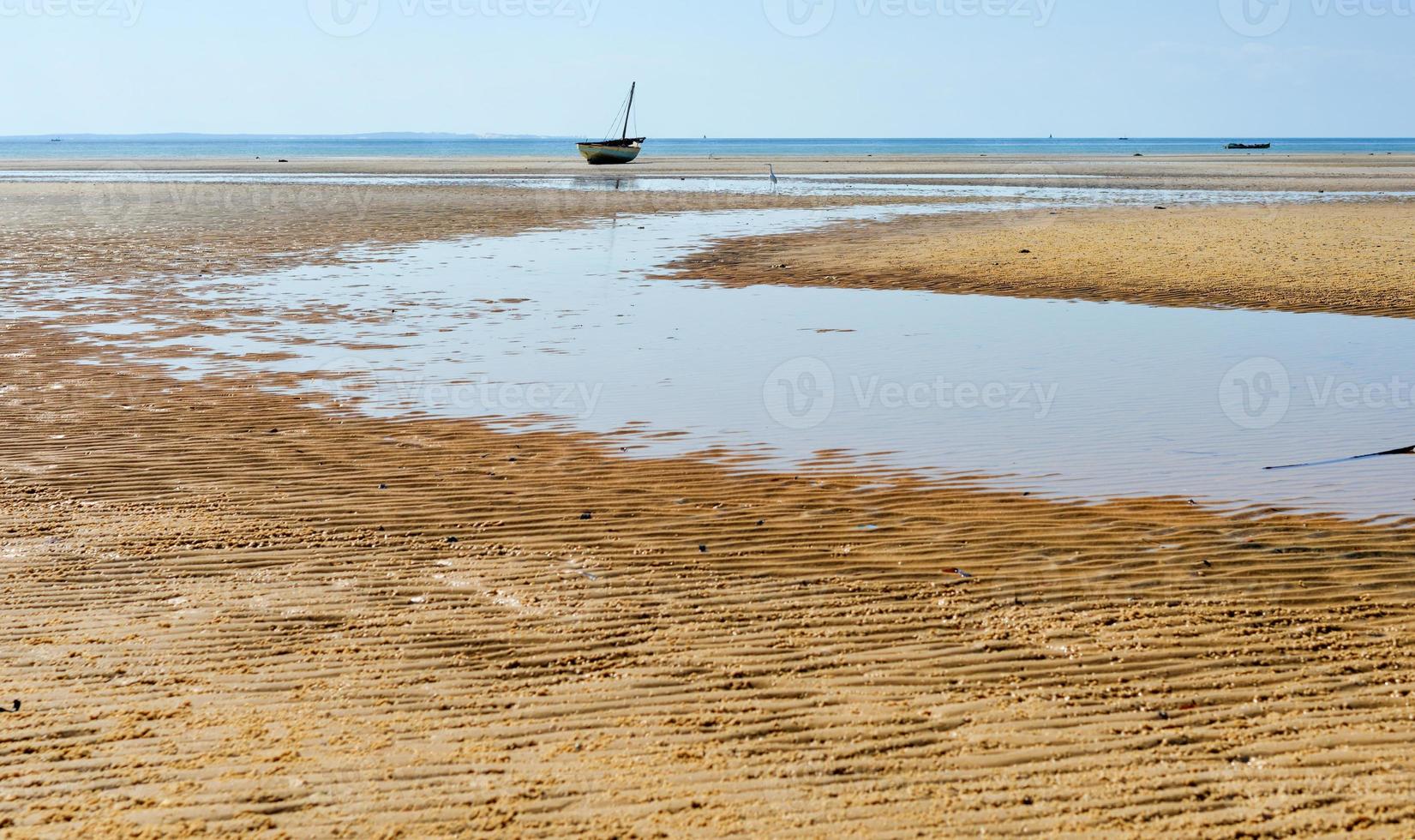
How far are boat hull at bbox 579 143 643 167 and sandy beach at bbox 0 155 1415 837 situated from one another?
77.1 m

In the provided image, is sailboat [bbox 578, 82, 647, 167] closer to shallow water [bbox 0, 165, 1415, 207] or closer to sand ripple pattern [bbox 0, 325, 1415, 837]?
Answer: shallow water [bbox 0, 165, 1415, 207]

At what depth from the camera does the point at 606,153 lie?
3413 inches

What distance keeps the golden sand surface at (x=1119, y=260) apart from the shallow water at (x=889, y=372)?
1.19 meters

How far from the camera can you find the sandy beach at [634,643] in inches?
171

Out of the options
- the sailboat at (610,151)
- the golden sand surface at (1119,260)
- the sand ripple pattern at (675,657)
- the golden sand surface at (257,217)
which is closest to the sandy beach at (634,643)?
the sand ripple pattern at (675,657)

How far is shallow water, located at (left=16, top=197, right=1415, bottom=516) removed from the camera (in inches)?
364

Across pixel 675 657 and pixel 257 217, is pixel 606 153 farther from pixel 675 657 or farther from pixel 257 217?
pixel 675 657

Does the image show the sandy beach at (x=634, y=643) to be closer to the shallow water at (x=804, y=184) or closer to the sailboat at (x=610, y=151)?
the shallow water at (x=804, y=184)

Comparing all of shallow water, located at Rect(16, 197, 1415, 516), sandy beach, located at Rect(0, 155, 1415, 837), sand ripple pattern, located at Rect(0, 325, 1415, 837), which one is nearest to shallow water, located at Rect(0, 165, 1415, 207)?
shallow water, located at Rect(16, 197, 1415, 516)

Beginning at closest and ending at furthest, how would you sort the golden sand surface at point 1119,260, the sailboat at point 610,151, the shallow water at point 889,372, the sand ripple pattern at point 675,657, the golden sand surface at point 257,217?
the sand ripple pattern at point 675,657
the shallow water at point 889,372
the golden sand surface at point 1119,260
the golden sand surface at point 257,217
the sailboat at point 610,151

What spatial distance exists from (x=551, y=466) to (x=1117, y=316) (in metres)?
9.83

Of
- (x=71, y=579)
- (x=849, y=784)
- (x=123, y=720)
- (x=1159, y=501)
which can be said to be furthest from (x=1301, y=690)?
(x=71, y=579)

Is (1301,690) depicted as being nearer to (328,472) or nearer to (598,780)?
(598,780)

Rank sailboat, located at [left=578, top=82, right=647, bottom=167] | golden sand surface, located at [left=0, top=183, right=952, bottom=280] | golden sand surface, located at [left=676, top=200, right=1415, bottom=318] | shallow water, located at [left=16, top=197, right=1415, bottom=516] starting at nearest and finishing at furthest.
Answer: shallow water, located at [left=16, top=197, right=1415, bottom=516] → golden sand surface, located at [left=676, top=200, right=1415, bottom=318] → golden sand surface, located at [left=0, top=183, right=952, bottom=280] → sailboat, located at [left=578, top=82, right=647, bottom=167]
